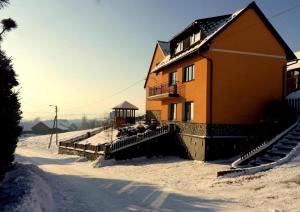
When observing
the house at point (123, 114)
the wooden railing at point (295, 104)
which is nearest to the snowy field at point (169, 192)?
the wooden railing at point (295, 104)

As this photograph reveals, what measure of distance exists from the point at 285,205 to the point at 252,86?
1526cm

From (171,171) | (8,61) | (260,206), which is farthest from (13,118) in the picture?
(171,171)

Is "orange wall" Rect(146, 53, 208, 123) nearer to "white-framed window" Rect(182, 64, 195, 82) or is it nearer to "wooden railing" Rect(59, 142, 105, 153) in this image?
"white-framed window" Rect(182, 64, 195, 82)

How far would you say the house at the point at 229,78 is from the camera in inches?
983

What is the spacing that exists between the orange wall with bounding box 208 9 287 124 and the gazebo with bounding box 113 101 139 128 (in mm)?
24308

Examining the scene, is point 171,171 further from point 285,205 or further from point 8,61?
point 8,61

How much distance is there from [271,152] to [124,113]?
3243 cm

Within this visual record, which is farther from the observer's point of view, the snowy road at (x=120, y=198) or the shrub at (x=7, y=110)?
the snowy road at (x=120, y=198)

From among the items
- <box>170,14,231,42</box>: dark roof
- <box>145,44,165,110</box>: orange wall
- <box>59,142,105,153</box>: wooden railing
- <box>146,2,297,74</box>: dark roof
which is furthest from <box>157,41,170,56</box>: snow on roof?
<box>59,142,105,153</box>: wooden railing

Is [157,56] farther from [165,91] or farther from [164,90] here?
[165,91]

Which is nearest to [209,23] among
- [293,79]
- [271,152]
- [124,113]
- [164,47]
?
[293,79]

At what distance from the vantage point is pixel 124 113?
50219 millimetres

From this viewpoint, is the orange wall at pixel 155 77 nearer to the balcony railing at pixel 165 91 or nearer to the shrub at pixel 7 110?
the balcony railing at pixel 165 91

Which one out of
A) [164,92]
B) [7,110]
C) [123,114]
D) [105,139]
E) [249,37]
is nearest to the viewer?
[7,110]
